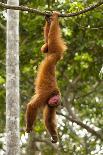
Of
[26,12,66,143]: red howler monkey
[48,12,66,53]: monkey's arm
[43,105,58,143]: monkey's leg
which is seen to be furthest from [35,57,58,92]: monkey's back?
[43,105,58,143]: monkey's leg

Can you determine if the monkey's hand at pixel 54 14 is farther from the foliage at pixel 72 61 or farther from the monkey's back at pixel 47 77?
the foliage at pixel 72 61

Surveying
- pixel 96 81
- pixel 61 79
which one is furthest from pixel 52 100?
pixel 96 81

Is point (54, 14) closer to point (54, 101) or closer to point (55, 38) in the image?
point (55, 38)

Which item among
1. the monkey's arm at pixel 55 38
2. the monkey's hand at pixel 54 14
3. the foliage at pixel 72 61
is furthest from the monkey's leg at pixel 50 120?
the foliage at pixel 72 61

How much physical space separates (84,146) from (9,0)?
6445 millimetres

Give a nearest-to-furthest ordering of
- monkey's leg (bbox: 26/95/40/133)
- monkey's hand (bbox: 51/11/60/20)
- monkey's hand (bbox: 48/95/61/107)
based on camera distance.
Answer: monkey's hand (bbox: 51/11/60/20) < monkey's hand (bbox: 48/95/61/107) < monkey's leg (bbox: 26/95/40/133)

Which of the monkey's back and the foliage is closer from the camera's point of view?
the monkey's back

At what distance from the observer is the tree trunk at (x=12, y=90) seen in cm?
589

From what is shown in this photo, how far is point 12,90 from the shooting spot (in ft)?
19.8

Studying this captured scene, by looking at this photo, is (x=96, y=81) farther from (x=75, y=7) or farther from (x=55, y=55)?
(x=55, y=55)

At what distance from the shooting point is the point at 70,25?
9.11 m

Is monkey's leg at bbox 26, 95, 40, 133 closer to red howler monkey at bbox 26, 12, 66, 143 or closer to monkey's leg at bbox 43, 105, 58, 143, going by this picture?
red howler monkey at bbox 26, 12, 66, 143

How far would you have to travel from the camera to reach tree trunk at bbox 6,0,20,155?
5891mm

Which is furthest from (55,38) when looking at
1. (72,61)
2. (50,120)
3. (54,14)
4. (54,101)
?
(72,61)
